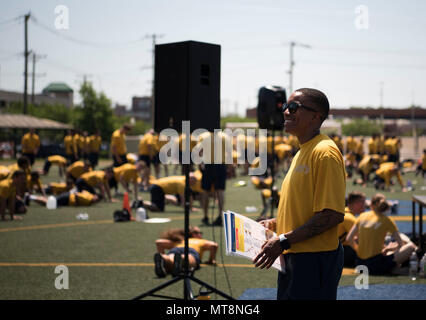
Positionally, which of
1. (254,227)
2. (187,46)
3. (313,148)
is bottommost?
(254,227)

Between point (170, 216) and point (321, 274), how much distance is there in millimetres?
8504

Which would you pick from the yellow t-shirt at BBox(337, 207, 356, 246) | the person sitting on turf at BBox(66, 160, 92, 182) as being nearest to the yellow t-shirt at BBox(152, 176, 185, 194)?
the person sitting on turf at BBox(66, 160, 92, 182)

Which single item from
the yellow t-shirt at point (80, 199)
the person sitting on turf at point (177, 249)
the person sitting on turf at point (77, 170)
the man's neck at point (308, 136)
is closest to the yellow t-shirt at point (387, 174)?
the person sitting on turf at point (77, 170)

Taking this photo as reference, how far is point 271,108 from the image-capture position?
376 inches

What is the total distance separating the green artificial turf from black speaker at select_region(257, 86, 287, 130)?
2011 millimetres

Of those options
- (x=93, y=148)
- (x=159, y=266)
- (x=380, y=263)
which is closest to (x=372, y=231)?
(x=380, y=263)

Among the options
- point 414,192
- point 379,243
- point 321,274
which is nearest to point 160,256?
point 379,243

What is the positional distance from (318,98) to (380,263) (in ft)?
13.7

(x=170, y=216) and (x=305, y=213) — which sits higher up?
(x=305, y=213)

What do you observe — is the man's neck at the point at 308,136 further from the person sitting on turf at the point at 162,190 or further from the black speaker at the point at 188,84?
the person sitting on turf at the point at 162,190

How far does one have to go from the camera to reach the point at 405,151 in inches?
1795

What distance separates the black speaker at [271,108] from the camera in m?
9.51
